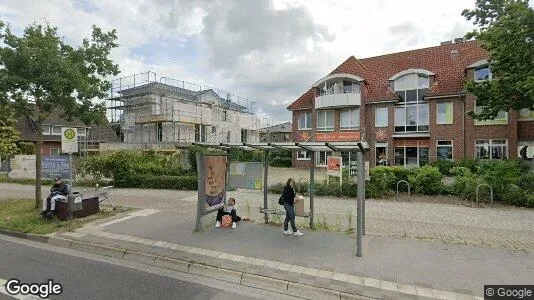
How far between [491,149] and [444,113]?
4.09 meters

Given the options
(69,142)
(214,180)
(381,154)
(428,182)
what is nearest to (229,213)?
(214,180)

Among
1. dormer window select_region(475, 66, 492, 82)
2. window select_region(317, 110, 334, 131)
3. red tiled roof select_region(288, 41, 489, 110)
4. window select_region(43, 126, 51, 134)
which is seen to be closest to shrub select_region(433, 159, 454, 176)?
red tiled roof select_region(288, 41, 489, 110)

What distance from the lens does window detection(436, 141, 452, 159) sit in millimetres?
24969

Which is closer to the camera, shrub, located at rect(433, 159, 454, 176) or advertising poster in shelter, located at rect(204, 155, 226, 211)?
advertising poster in shelter, located at rect(204, 155, 226, 211)

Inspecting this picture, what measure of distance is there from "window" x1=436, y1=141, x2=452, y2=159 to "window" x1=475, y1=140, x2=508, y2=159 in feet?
5.80

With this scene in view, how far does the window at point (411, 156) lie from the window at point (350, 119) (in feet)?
13.3

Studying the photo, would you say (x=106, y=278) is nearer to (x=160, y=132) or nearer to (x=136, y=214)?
(x=136, y=214)

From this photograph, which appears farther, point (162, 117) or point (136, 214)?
point (162, 117)

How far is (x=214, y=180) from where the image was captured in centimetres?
912

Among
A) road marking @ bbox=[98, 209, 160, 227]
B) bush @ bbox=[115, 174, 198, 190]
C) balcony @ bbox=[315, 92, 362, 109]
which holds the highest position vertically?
balcony @ bbox=[315, 92, 362, 109]

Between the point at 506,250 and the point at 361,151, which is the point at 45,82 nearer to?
the point at 361,151

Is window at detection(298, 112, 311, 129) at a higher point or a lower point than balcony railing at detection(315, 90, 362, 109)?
lower

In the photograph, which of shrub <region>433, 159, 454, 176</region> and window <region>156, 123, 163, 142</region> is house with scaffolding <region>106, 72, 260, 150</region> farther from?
shrub <region>433, 159, 454, 176</region>

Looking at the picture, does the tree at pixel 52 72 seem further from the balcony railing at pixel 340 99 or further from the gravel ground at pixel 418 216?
the balcony railing at pixel 340 99
